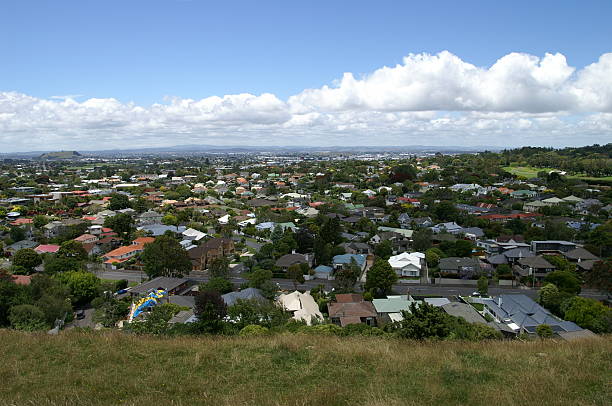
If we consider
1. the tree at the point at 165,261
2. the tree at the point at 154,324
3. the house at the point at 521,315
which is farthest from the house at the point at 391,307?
the tree at the point at 165,261

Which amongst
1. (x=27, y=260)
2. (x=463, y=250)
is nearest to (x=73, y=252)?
(x=27, y=260)

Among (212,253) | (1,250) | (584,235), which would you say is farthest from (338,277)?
(1,250)

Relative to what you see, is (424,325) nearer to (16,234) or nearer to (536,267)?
(536,267)

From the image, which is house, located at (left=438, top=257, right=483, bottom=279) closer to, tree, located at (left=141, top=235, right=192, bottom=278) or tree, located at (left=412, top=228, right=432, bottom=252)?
tree, located at (left=412, top=228, right=432, bottom=252)

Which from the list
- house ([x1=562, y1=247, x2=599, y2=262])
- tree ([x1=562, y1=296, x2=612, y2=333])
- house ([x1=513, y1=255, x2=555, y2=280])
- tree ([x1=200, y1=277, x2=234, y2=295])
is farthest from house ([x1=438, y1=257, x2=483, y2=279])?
tree ([x1=200, y1=277, x2=234, y2=295])

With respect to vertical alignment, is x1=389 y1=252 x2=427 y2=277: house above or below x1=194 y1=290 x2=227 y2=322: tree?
below

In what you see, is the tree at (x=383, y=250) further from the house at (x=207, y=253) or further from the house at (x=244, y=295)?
the house at (x=244, y=295)
